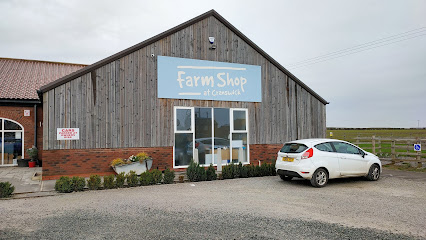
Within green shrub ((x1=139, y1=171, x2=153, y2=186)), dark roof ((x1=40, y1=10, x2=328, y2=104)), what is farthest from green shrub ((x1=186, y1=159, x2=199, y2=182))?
dark roof ((x1=40, y1=10, x2=328, y2=104))

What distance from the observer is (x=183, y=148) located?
42.7 ft

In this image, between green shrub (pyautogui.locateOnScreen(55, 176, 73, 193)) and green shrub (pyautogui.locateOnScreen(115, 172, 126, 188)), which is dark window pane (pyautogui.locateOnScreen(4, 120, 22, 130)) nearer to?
green shrub (pyautogui.locateOnScreen(55, 176, 73, 193))

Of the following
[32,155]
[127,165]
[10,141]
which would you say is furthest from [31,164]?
[127,165]

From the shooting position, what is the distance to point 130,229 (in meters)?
5.47

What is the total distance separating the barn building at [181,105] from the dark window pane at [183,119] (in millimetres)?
42

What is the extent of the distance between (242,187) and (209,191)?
124 centimetres

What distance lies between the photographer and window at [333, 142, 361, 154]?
34.5 feet

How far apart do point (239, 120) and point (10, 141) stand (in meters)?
11.9

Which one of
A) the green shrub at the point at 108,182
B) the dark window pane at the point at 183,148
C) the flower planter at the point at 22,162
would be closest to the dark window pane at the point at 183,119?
the dark window pane at the point at 183,148

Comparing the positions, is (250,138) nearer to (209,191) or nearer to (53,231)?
(209,191)

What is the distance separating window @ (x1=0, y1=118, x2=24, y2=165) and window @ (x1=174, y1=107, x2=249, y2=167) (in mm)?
9154

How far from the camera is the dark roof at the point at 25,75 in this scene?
53.1 ft

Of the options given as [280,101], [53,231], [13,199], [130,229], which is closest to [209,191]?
[130,229]

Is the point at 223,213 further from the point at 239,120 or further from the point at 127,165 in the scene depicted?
the point at 239,120
